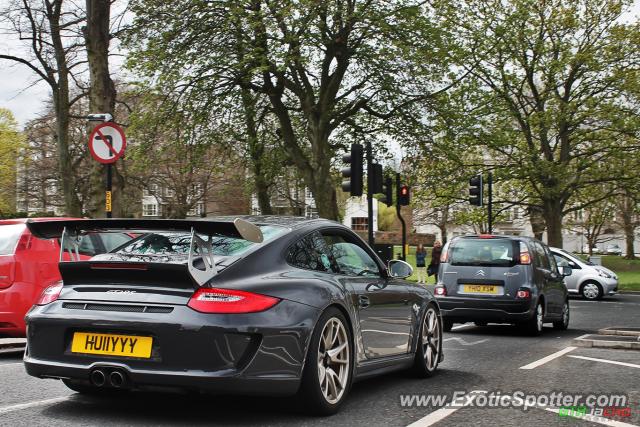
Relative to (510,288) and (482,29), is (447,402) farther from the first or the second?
(482,29)

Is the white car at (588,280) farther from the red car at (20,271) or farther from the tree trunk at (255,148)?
the red car at (20,271)

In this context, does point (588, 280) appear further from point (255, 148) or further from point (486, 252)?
point (255, 148)

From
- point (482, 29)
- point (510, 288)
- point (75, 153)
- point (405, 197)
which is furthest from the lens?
point (75, 153)

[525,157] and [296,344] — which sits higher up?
[525,157]

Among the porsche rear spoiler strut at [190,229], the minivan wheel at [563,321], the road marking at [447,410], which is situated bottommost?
the minivan wheel at [563,321]

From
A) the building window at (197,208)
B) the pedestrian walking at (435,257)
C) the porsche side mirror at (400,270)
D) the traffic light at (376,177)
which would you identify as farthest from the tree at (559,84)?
the building window at (197,208)

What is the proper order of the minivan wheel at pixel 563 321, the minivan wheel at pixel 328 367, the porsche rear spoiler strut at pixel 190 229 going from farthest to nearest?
the minivan wheel at pixel 563 321 → the minivan wheel at pixel 328 367 → the porsche rear spoiler strut at pixel 190 229

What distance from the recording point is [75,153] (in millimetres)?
41188

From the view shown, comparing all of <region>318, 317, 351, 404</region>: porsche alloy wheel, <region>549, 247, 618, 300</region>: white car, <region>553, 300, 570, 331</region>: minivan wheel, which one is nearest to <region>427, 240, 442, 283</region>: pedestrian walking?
<region>549, 247, 618, 300</region>: white car

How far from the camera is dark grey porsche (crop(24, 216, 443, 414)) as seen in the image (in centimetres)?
410

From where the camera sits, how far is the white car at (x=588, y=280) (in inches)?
886

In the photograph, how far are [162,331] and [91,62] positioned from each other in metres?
11.9

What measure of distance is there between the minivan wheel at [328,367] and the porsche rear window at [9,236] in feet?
16.3

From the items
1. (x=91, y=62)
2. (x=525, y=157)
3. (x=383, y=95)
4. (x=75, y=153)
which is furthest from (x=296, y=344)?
(x=75, y=153)
